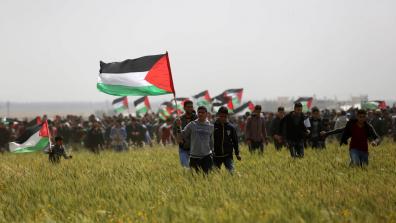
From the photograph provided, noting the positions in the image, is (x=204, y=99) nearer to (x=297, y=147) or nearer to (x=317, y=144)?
(x=317, y=144)

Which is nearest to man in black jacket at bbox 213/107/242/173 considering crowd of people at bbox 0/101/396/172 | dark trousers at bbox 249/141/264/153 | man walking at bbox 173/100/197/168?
crowd of people at bbox 0/101/396/172

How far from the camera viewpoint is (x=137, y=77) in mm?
14289

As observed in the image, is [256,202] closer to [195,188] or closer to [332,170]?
[195,188]

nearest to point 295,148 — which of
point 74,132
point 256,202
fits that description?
point 256,202

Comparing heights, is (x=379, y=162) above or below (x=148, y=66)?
below

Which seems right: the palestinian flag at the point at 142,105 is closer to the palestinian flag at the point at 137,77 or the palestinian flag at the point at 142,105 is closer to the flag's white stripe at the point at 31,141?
the flag's white stripe at the point at 31,141

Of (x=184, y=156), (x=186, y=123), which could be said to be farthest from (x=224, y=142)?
(x=184, y=156)

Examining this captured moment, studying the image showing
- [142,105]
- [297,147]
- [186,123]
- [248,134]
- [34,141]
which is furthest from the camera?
[142,105]

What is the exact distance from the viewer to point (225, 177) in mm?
11250

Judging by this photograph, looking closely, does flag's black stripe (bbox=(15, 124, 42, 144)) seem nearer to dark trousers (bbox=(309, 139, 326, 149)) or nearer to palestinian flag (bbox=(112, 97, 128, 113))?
dark trousers (bbox=(309, 139, 326, 149))

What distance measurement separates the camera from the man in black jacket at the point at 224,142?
12.0m

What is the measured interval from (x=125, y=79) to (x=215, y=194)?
19.1ft

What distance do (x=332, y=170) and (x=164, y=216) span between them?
5.80 m

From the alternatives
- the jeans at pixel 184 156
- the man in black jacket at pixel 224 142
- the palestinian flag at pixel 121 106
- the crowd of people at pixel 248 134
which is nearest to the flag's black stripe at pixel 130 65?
the crowd of people at pixel 248 134
